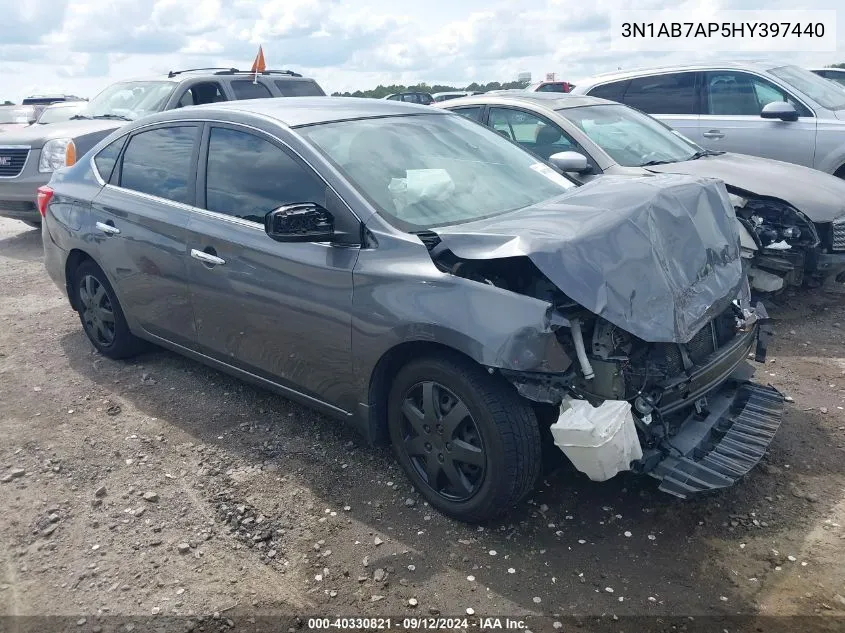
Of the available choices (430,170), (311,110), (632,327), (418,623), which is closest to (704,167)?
(430,170)

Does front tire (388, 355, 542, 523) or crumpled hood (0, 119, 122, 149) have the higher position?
crumpled hood (0, 119, 122, 149)

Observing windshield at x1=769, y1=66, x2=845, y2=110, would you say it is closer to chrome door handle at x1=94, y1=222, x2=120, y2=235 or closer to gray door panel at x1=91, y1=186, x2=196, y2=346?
gray door panel at x1=91, y1=186, x2=196, y2=346

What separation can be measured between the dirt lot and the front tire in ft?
0.54

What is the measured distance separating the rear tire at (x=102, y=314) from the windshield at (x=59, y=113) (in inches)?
274

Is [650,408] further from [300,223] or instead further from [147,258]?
[147,258]

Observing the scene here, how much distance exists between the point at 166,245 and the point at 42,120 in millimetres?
8496

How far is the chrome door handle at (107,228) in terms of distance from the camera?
16.1 ft

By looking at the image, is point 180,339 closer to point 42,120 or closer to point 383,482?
point 383,482

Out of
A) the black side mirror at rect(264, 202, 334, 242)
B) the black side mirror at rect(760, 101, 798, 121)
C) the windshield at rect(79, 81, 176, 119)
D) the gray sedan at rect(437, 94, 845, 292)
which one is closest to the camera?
the black side mirror at rect(264, 202, 334, 242)

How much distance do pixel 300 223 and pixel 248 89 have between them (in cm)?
727

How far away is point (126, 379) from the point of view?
5.19 meters

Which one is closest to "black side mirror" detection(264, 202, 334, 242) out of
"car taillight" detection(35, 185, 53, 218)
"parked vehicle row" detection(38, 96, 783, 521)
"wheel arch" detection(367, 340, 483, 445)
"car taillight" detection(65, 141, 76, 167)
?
"parked vehicle row" detection(38, 96, 783, 521)

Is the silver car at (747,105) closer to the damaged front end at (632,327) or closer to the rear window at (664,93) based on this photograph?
the rear window at (664,93)

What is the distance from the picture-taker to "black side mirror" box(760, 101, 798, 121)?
779cm
